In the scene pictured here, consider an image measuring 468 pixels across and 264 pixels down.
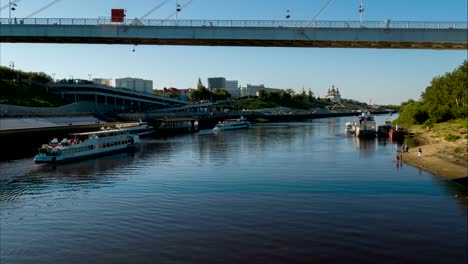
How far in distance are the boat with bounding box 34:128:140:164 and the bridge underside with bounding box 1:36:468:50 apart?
1366 cm

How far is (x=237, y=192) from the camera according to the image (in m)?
36.4

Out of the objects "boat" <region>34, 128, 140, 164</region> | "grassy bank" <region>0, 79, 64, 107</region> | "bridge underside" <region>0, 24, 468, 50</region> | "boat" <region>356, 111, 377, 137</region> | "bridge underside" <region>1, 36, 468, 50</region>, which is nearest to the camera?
"bridge underside" <region>0, 24, 468, 50</region>

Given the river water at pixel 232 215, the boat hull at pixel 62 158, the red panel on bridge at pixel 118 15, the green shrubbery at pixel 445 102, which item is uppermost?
the red panel on bridge at pixel 118 15

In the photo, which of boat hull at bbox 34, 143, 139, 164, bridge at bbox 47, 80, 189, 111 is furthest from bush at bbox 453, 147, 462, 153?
bridge at bbox 47, 80, 189, 111

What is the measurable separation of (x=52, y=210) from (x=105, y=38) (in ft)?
83.7

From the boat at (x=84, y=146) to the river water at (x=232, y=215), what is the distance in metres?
4.24

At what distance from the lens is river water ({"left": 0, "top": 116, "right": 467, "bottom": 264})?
21781 millimetres

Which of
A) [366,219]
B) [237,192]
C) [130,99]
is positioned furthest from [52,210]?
[130,99]

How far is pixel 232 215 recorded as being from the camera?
94.8 feet

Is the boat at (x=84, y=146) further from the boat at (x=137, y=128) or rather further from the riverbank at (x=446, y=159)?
the riverbank at (x=446, y=159)

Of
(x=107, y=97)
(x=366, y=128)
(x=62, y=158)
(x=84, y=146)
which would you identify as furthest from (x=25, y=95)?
(x=366, y=128)

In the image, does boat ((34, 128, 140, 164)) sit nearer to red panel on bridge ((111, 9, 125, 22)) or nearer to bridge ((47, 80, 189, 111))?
red panel on bridge ((111, 9, 125, 22))

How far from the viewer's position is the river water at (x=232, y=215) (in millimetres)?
21781

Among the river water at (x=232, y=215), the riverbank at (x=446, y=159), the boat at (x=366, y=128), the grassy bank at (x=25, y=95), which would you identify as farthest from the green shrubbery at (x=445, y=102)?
the grassy bank at (x=25, y=95)
